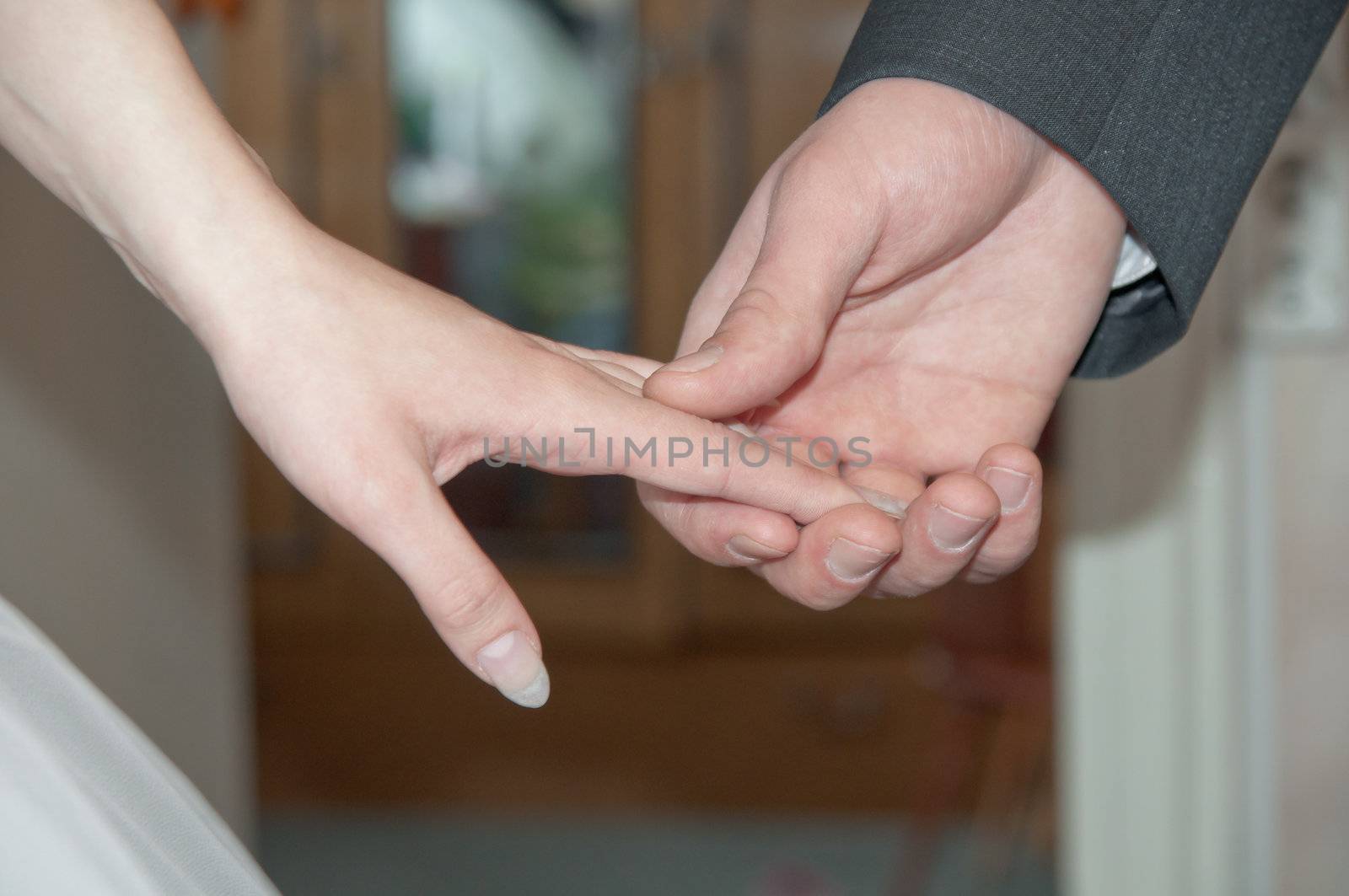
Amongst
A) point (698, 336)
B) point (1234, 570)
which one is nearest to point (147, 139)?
point (698, 336)

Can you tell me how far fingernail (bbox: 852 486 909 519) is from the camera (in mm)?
690

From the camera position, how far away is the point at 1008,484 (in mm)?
650

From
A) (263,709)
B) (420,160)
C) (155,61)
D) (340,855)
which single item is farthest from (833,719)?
(155,61)

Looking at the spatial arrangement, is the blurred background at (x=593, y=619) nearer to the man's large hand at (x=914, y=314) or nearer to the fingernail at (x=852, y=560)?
the man's large hand at (x=914, y=314)

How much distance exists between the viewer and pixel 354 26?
2.38 m

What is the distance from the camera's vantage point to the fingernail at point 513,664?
0.54 meters

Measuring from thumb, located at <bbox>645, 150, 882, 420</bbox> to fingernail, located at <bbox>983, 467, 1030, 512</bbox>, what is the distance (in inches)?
5.2

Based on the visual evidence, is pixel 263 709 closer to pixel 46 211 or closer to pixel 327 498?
pixel 46 211

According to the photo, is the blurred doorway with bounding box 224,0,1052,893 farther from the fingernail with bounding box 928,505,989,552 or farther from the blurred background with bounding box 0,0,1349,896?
the fingernail with bounding box 928,505,989,552

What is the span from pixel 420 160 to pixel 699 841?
1566mm

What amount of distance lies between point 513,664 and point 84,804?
194 millimetres

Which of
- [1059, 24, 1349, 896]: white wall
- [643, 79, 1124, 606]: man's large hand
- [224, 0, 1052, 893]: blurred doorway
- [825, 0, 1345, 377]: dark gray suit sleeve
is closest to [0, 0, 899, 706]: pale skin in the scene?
[643, 79, 1124, 606]: man's large hand

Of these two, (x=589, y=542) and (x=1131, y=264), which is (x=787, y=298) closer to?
(x=1131, y=264)

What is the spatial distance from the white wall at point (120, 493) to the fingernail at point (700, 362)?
0.63m
